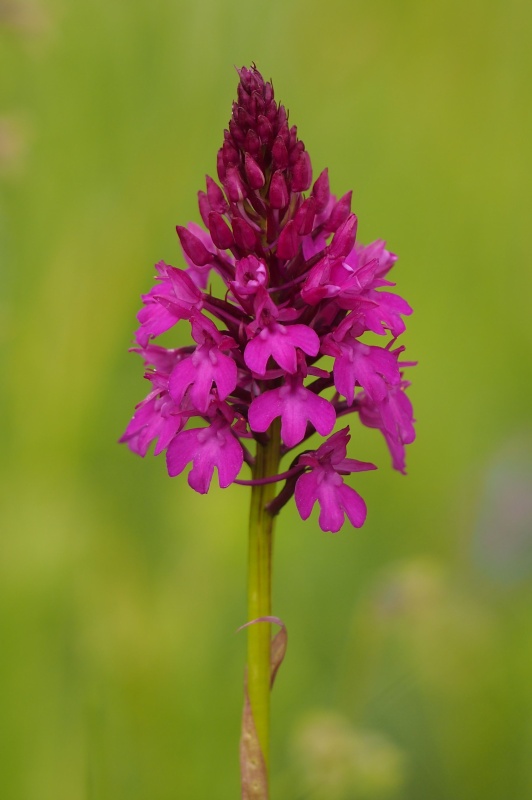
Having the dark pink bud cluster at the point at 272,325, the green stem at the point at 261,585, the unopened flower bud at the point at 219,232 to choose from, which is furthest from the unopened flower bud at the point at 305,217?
the green stem at the point at 261,585

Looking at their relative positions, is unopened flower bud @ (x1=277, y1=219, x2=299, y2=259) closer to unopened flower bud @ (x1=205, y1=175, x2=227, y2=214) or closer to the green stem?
unopened flower bud @ (x1=205, y1=175, x2=227, y2=214)

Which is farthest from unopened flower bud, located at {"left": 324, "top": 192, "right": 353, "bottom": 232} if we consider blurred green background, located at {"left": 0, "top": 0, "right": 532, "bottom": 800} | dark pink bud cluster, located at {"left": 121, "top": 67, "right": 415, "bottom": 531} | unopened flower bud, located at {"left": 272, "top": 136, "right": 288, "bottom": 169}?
blurred green background, located at {"left": 0, "top": 0, "right": 532, "bottom": 800}

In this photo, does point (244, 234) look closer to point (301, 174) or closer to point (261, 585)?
point (301, 174)

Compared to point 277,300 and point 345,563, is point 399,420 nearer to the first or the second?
point 277,300

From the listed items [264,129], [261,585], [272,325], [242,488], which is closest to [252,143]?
[264,129]

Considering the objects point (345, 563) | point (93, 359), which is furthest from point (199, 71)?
point (345, 563)

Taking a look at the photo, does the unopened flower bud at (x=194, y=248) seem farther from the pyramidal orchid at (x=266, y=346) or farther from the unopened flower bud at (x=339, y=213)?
the unopened flower bud at (x=339, y=213)
